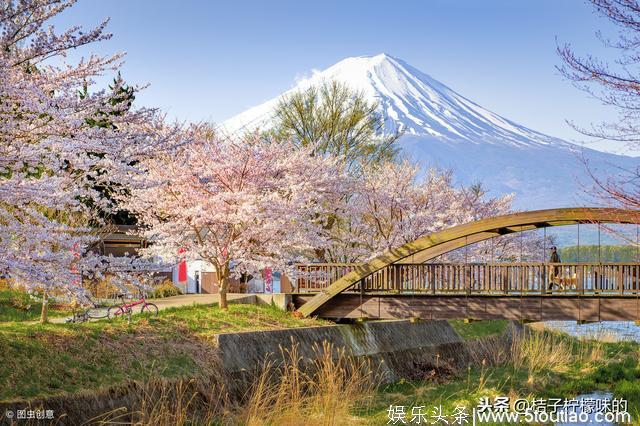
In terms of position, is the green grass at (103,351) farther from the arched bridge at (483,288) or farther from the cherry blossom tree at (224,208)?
the arched bridge at (483,288)

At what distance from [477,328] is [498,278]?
7791 mm

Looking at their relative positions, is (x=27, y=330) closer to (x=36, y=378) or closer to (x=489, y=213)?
(x=36, y=378)

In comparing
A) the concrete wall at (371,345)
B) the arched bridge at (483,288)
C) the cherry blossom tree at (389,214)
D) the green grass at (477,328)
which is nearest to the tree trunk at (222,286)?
the arched bridge at (483,288)

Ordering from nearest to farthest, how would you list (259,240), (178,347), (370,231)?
(178,347) < (259,240) < (370,231)

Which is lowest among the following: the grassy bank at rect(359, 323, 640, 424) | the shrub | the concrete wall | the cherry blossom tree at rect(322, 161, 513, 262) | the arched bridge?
the grassy bank at rect(359, 323, 640, 424)

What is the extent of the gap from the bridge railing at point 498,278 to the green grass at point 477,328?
4354 mm

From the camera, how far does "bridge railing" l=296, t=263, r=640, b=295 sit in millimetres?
21422

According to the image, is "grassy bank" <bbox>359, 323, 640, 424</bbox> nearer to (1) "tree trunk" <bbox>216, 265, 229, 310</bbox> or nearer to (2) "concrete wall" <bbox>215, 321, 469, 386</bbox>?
(2) "concrete wall" <bbox>215, 321, 469, 386</bbox>

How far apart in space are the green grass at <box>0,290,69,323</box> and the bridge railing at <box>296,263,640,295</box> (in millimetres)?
7709

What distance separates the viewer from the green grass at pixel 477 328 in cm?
2866

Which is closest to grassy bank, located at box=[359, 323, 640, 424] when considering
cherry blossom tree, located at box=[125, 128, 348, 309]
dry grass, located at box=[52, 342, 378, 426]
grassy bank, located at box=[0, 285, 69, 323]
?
dry grass, located at box=[52, 342, 378, 426]

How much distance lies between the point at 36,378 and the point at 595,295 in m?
15.0

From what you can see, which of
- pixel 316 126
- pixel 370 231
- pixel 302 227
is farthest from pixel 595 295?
pixel 316 126

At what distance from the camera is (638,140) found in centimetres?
1029
